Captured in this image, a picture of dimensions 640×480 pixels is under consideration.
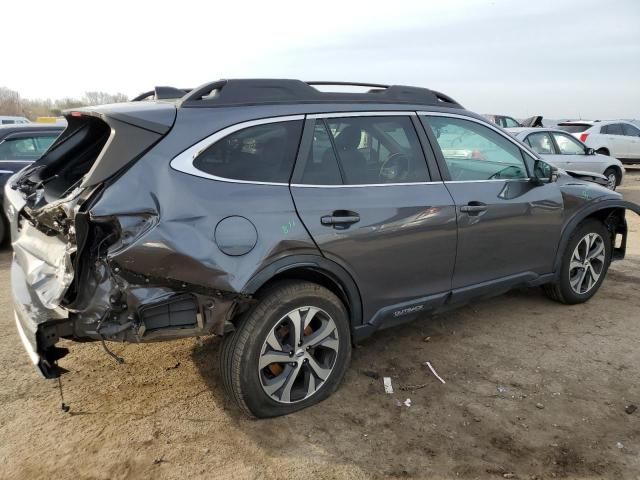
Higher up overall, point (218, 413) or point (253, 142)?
point (253, 142)

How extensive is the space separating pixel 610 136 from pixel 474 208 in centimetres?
1532

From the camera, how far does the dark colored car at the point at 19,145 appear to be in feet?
22.5

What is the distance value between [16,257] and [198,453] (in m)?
1.76

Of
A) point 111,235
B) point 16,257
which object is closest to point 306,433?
point 111,235

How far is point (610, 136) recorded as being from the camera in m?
16.3

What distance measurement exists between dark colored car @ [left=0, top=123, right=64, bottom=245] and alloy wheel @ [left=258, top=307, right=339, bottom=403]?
5.54 m

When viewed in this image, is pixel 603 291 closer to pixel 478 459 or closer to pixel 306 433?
pixel 478 459

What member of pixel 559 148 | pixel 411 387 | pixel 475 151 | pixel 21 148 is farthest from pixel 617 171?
pixel 21 148

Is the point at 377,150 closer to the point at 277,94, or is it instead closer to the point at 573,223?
the point at 277,94

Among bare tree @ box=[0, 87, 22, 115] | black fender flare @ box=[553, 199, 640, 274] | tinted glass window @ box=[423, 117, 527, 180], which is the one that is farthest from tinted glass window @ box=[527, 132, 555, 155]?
bare tree @ box=[0, 87, 22, 115]

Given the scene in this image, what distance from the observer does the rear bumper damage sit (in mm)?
2494

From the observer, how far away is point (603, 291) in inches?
205

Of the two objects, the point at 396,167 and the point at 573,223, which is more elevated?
the point at 396,167

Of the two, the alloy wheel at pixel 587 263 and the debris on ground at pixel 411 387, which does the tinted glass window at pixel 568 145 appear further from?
the debris on ground at pixel 411 387
